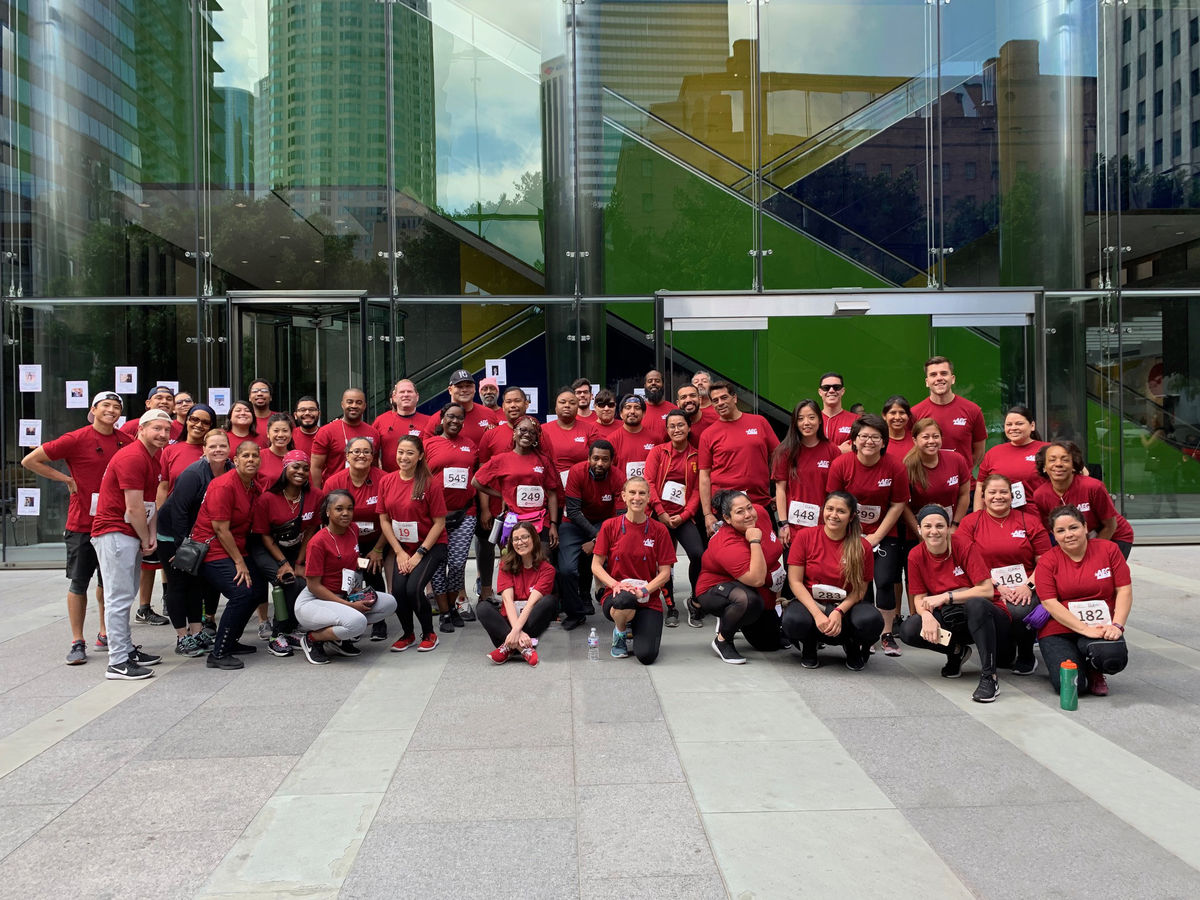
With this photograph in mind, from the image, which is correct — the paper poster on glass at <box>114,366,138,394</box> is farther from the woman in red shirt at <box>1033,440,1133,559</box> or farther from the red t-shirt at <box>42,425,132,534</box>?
the woman in red shirt at <box>1033,440,1133,559</box>

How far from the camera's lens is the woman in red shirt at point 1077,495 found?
6.40m

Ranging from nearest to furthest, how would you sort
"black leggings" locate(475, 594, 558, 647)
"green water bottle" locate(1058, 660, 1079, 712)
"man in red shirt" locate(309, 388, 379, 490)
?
"green water bottle" locate(1058, 660, 1079, 712) < "black leggings" locate(475, 594, 558, 647) < "man in red shirt" locate(309, 388, 379, 490)

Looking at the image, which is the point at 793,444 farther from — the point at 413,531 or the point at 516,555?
the point at 413,531

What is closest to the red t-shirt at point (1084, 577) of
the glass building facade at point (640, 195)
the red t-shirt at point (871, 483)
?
the red t-shirt at point (871, 483)

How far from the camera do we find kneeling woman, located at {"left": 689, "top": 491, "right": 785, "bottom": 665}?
21.1 feet

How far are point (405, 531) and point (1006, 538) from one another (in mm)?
4168

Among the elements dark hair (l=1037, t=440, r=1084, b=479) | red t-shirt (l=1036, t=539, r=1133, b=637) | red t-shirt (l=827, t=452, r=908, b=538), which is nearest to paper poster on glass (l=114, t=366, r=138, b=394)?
red t-shirt (l=827, t=452, r=908, b=538)

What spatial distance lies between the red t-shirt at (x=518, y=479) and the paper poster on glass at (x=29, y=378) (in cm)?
723

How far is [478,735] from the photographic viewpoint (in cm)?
500

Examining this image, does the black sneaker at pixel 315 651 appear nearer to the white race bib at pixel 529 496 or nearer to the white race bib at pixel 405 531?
the white race bib at pixel 405 531

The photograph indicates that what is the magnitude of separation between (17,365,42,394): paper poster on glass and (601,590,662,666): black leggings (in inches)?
347

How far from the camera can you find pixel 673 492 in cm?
774

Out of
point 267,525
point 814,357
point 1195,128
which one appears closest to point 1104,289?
point 1195,128

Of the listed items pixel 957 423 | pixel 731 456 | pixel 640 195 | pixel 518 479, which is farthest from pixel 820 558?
pixel 640 195
